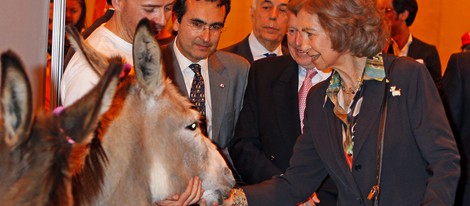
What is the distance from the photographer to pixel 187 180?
9.35 ft

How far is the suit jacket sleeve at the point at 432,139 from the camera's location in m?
2.80

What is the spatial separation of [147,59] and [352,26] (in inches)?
35.4

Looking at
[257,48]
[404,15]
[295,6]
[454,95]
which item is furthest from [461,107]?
[404,15]

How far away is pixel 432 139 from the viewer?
2861 millimetres

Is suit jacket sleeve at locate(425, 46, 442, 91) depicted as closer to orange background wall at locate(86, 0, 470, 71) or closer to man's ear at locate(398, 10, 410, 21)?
man's ear at locate(398, 10, 410, 21)

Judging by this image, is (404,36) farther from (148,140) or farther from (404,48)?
(148,140)

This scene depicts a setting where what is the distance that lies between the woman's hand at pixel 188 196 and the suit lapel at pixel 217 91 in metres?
0.95

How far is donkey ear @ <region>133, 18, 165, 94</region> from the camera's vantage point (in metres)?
2.56

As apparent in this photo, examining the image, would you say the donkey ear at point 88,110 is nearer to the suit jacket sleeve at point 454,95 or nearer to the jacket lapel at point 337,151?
the jacket lapel at point 337,151

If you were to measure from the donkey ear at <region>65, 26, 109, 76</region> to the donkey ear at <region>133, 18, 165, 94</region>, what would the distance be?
167 mm

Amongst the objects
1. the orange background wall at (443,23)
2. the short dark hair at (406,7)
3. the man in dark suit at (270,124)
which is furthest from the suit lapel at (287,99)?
the orange background wall at (443,23)

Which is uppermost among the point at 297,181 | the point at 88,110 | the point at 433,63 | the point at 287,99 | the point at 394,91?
the point at 88,110

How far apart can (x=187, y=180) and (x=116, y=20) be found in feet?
2.95

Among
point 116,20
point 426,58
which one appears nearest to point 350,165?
point 116,20
